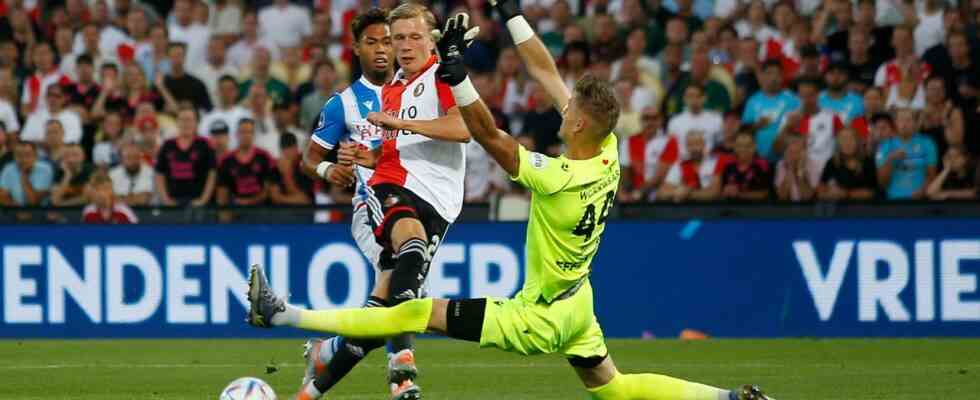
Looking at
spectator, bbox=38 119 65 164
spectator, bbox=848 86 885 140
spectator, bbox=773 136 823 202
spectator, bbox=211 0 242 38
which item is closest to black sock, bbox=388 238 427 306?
spectator, bbox=773 136 823 202

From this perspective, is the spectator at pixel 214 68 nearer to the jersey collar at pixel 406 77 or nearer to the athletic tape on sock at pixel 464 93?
the jersey collar at pixel 406 77

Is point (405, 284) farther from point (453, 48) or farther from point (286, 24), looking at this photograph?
point (286, 24)

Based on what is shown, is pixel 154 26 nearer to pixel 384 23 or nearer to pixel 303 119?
pixel 303 119

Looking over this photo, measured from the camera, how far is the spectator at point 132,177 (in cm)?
1712

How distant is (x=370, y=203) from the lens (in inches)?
381

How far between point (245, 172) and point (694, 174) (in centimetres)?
440

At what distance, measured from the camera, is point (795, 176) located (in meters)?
15.9

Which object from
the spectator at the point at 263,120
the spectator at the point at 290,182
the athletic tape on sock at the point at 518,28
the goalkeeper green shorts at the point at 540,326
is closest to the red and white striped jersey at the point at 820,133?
the spectator at the point at 290,182

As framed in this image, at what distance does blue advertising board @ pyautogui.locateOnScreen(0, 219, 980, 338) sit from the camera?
49.3 feet

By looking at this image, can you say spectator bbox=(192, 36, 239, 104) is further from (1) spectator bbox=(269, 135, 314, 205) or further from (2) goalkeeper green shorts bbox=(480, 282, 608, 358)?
(2) goalkeeper green shorts bbox=(480, 282, 608, 358)

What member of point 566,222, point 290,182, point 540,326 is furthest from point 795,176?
point 540,326

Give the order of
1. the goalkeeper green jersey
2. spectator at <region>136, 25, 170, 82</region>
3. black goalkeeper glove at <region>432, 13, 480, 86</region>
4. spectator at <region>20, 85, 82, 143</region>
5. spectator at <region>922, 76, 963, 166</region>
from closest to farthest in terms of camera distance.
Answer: black goalkeeper glove at <region>432, 13, 480, 86</region> → the goalkeeper green jersey → spectator at <region>922, 76, 963, 166</region> → spectator at <region>20, 85, 82, 143</region> → spectator at <region>136, 25, 170, 82</region>

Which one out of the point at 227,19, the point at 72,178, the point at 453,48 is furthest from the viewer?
the point at 227,19

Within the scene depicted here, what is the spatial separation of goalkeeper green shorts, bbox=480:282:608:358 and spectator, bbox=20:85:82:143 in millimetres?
11020
